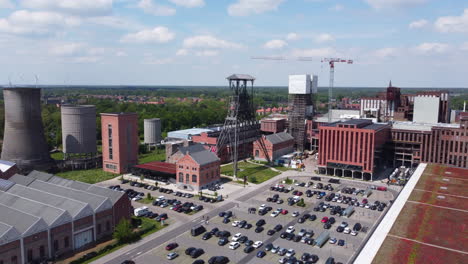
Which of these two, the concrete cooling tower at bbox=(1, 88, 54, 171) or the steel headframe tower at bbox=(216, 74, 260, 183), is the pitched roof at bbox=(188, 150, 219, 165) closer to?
the steel headframe tower at bbox=(216, 74, 260, 183)

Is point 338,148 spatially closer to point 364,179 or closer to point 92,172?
point 364,179

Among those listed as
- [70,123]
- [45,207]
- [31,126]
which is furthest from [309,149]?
[45,207]

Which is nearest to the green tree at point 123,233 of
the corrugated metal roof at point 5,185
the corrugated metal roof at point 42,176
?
the corrugated metal roof at point 5,185

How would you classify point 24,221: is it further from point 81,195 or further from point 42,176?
point 42,176

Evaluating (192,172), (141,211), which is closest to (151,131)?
(192,172)

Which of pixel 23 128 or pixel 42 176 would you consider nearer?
pixel 42 176

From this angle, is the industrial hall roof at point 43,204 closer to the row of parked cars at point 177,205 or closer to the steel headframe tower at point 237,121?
the row of parked cars at point 177,205
